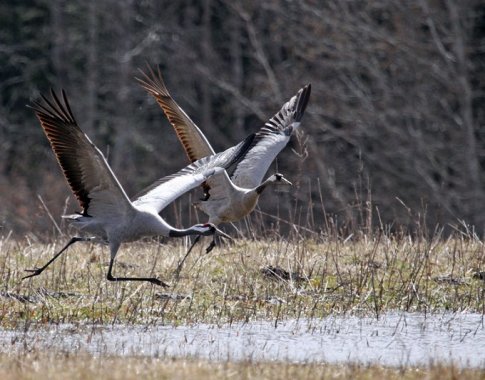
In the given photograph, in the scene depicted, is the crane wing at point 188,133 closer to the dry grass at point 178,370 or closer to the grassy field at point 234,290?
the grassy field at point 234,290

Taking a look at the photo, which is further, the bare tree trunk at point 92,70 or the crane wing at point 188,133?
the bare tree trunk at point 92,70

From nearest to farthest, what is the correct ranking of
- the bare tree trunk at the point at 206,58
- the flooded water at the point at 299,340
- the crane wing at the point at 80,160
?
1. the flooded water at the point at 299,340
2. the crane wing at the point at 80,160
3. the bare tree trunk at the point at 206,58

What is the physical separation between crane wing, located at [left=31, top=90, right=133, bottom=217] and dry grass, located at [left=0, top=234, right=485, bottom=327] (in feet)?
2.13

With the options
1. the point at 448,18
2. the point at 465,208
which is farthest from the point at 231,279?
the point at 448,18

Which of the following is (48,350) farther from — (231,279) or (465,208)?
(465,208)

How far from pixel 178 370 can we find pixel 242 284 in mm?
3444

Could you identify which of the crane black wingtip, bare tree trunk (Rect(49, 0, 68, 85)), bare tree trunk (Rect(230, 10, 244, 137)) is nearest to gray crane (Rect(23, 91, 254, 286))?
the crane black wingtip

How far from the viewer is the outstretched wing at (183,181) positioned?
33.6 feet

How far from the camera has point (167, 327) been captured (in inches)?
340

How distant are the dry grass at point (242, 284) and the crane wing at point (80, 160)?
2.13 ft

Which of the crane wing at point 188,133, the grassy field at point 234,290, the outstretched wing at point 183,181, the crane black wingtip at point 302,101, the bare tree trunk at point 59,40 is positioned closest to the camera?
the grassy field at point 234,290

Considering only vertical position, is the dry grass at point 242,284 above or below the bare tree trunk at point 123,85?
below

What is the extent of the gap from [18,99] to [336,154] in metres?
9.59

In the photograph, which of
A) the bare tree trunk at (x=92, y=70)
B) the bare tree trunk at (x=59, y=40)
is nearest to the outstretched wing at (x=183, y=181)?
the bare tree trunk at (x=92, y=70)
